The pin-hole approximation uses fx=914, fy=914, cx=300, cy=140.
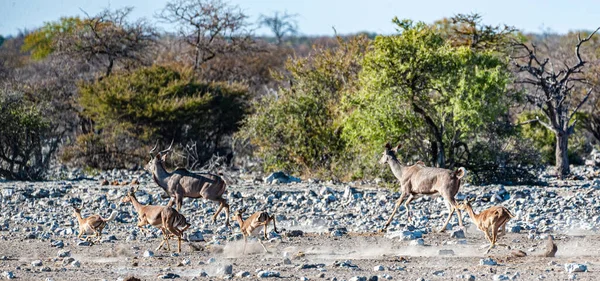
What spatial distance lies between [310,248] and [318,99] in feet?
41.9

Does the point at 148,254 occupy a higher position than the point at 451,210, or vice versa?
the point at 451,210

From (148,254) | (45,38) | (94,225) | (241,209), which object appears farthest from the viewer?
(45,38)

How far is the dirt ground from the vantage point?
10633 millimetres

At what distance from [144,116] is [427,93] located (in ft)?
34.3

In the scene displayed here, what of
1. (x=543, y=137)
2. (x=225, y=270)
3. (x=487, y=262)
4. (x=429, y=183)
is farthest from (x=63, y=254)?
(x=543, y=137)

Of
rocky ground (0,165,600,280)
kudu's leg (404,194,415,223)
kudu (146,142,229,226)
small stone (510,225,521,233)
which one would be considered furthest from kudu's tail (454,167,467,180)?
kudu (146,142,229,226)

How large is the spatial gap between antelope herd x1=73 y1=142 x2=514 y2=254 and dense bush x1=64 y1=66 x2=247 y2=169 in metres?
10.5

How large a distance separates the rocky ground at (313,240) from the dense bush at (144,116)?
7527 millimetres

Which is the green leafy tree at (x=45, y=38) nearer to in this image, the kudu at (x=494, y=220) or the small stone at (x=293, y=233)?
the small stone at (x=293, y=233)

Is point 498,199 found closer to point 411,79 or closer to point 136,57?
point 411,79

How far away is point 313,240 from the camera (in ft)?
44.6

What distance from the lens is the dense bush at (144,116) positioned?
1099 inches

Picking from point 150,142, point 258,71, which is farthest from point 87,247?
point 258,71

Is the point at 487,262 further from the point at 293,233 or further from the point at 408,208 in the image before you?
the point at 408,208
